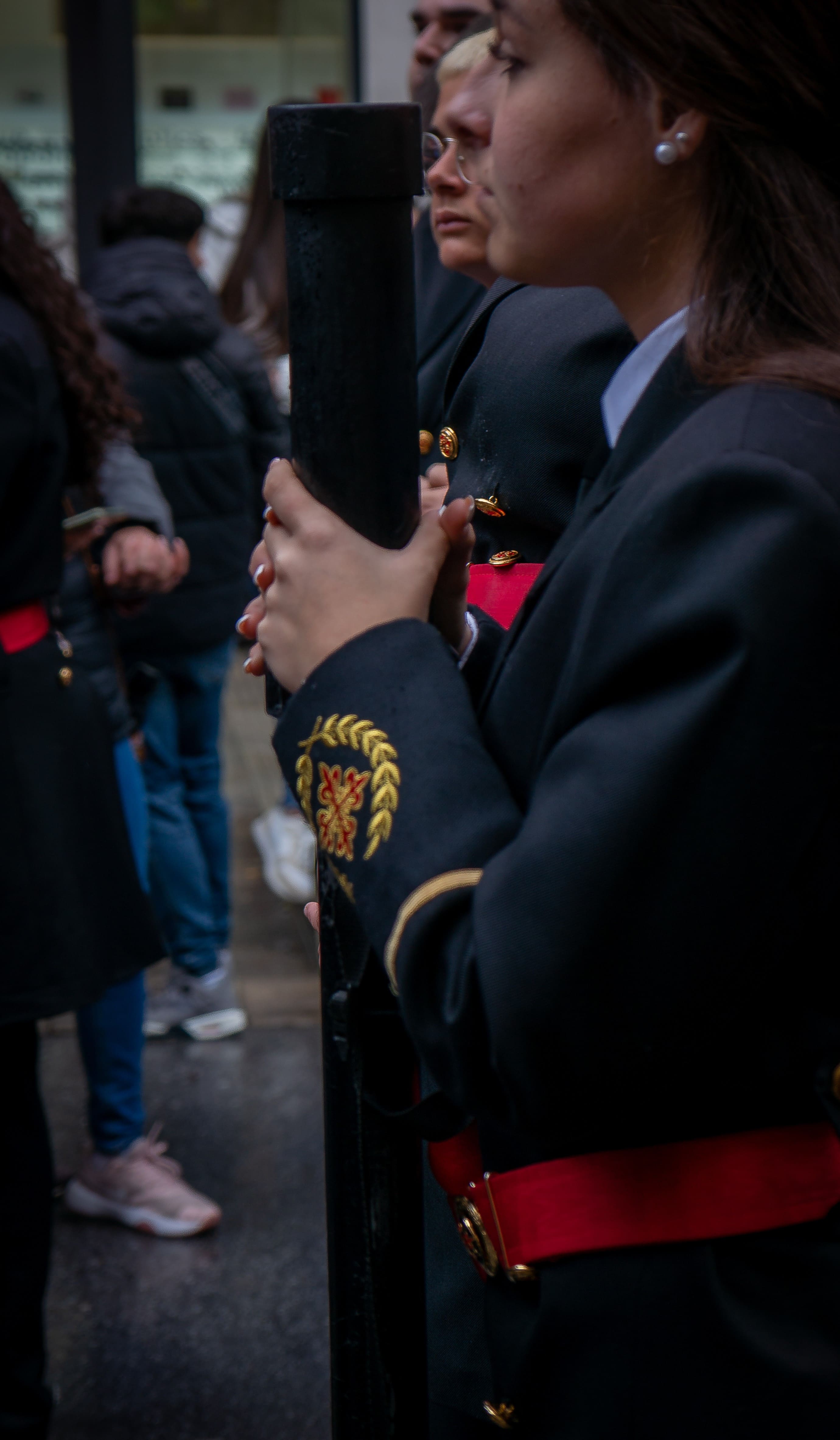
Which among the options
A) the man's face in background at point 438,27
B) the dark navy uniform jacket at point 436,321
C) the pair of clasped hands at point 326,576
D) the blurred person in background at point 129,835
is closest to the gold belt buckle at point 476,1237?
the pair of clasped hands at point 326,576

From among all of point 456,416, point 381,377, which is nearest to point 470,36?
point 456,416

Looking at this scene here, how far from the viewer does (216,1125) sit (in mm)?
3951

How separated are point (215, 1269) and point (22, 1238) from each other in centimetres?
80

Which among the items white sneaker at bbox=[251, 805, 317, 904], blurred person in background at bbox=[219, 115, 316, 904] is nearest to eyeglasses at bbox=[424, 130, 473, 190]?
blurred person in background at bbox=[219, 115, 316, 904]

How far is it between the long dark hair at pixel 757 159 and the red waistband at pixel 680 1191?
21.2 inches

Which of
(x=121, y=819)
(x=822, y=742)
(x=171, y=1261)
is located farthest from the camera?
(x=171, y=1261)

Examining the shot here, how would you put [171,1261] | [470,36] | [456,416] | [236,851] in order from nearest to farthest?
1. [456,416]
2. [470,36]
3. [171,1261]
4. [236,851]

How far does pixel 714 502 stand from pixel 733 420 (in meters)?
0.07

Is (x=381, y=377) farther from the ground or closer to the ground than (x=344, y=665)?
farther from the ground

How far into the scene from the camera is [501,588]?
159 centimetres

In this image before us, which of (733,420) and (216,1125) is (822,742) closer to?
(733,420)

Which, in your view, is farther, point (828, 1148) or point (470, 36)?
point (470, 36)

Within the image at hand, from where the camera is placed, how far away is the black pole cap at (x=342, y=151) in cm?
109

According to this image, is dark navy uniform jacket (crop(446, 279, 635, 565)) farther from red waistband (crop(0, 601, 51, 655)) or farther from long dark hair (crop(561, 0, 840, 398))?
red waistband (crop(0, 601, 51, 655))
